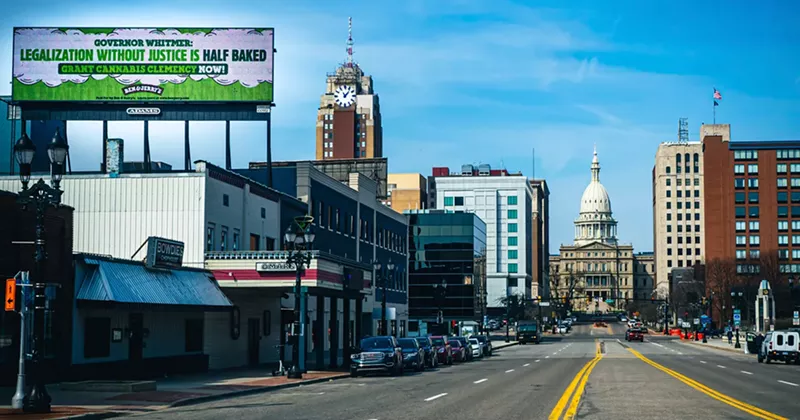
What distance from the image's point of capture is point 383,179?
86.2 metres

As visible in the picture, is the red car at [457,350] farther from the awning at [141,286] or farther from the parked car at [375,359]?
the awning at [141,286]

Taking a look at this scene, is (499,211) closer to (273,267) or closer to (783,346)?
(783,346)

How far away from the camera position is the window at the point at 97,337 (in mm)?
33531

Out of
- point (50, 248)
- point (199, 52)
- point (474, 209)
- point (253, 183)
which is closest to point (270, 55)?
point (199, 52)

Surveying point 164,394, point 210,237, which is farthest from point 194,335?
point 164,394

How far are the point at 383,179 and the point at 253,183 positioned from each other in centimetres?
3797

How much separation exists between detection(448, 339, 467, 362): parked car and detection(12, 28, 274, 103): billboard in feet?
61.8

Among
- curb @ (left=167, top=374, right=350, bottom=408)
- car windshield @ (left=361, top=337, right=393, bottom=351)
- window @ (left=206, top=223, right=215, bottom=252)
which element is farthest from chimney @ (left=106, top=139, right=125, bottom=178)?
curb @ (left=167, top=374, right=350, bottom=408)

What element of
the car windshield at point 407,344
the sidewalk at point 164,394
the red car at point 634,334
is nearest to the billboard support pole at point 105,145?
the sidewalk at point 164,394

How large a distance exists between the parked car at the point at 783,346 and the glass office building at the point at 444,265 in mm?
64769

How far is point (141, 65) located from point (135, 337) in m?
17.6

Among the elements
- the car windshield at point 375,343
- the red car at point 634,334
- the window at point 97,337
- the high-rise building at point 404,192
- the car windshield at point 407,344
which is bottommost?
the red car at point 634,334

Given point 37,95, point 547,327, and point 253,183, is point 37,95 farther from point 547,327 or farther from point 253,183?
point 547,327

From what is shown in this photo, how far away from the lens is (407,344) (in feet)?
151
